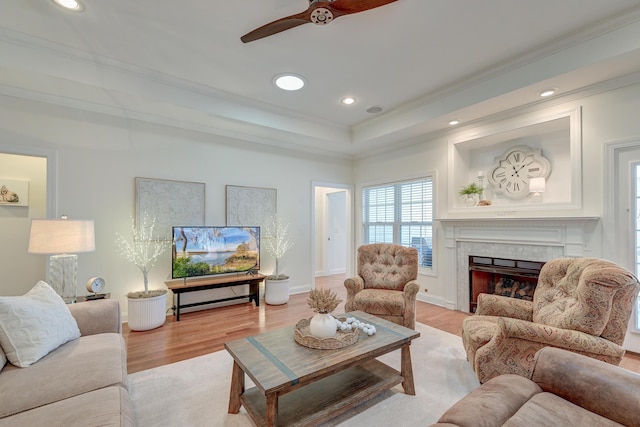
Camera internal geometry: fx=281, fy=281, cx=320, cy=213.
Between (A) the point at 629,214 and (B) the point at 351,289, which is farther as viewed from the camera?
(B) the point at 351,289

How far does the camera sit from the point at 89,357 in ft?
5.49

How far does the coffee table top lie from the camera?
1.52 m

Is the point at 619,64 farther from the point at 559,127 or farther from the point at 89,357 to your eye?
the point at 89,357

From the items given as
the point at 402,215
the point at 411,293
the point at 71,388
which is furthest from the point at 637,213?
the point at 71,388

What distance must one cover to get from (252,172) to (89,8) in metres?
2.79

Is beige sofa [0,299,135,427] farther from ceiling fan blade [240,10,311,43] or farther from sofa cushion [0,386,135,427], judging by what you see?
ceiling fan blade [240,10,311,43]

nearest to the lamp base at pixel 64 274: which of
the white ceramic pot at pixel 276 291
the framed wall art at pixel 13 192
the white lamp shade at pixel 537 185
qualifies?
the framed wall art at pixel 13 192

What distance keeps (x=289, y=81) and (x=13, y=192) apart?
4.07 meters

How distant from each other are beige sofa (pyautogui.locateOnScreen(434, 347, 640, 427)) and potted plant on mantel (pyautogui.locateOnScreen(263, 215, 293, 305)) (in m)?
3.41

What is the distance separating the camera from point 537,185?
11.2ft

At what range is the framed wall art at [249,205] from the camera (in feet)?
14.8

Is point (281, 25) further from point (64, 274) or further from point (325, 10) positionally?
point (64, 274)

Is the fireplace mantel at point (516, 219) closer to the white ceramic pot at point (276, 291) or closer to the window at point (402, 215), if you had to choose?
the window at point (402, 215)

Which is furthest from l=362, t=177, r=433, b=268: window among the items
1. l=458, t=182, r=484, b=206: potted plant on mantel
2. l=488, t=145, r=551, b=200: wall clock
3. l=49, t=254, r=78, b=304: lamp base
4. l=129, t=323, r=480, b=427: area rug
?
l=49, t=254, r=78, b=304: lamp base
